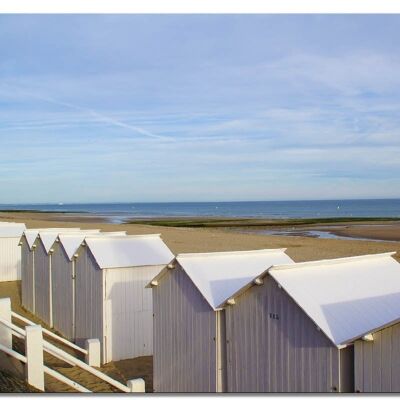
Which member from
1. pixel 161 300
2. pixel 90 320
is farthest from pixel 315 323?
pixel 90 320

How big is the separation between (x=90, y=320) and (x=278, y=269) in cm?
787

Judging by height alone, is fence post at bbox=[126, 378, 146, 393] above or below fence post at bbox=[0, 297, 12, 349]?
below

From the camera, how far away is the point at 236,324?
9.43 m

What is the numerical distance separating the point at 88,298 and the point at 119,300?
126 cm

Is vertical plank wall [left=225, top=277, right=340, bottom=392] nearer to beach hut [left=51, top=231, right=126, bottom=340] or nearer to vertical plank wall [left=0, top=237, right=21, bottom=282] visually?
beach hut [left=51, top=231, right=126, bottom=340]

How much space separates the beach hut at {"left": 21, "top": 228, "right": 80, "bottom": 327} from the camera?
61.0 feet

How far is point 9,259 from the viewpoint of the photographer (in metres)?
26.8

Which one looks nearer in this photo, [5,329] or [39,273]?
[5,329]

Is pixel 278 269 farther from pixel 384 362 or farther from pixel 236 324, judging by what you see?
pixel 384 362

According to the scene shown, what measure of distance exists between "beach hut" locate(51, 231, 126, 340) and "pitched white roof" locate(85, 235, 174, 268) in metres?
1.16

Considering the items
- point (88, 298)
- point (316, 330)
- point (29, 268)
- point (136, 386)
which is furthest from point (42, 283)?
point (316, 330)

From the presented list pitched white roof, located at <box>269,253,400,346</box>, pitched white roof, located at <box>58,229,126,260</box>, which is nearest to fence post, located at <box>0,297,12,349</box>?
pitched white roof, located at <box>269,253,400,346</box>

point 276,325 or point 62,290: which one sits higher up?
point 62,290

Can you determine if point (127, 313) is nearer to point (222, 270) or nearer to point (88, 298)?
point (88, 298)
